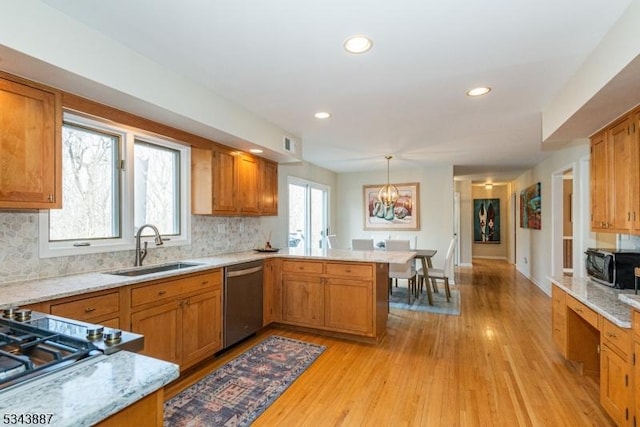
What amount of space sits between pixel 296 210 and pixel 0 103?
4473 mm

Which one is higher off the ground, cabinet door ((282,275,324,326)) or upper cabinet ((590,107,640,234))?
upper cabinet ((590,107,640,234))

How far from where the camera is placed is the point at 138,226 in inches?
114

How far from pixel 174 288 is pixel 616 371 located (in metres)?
2.94

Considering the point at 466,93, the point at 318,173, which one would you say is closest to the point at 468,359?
the point at 466,93

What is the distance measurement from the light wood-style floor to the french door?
8.34 ft

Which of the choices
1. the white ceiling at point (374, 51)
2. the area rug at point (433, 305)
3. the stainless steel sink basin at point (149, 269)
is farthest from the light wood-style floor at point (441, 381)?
the white ceiling at point (374, 51)

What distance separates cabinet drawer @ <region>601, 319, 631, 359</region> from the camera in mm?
1787

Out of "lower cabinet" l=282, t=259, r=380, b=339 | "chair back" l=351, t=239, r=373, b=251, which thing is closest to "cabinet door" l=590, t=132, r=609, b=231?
"lower cabinet" l=282, t=259, r=380, b=339

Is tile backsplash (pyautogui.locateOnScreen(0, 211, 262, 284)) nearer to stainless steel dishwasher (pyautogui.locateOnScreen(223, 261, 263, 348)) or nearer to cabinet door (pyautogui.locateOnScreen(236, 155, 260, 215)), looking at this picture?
cabinet door (pyautogui.locateOnScreen(236, 155, 260, 215))

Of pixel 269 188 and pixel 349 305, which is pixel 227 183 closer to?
pixel 269 188

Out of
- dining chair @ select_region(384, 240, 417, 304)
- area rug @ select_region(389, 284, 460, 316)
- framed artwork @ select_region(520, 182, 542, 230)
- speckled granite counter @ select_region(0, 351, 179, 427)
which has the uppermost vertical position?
framed artwork @ select_region(520, 182, 542, 230)

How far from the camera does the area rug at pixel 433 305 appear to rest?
448cm

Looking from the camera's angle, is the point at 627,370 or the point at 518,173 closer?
the point at 627,370

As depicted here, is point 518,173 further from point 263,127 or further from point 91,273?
point 91,273
